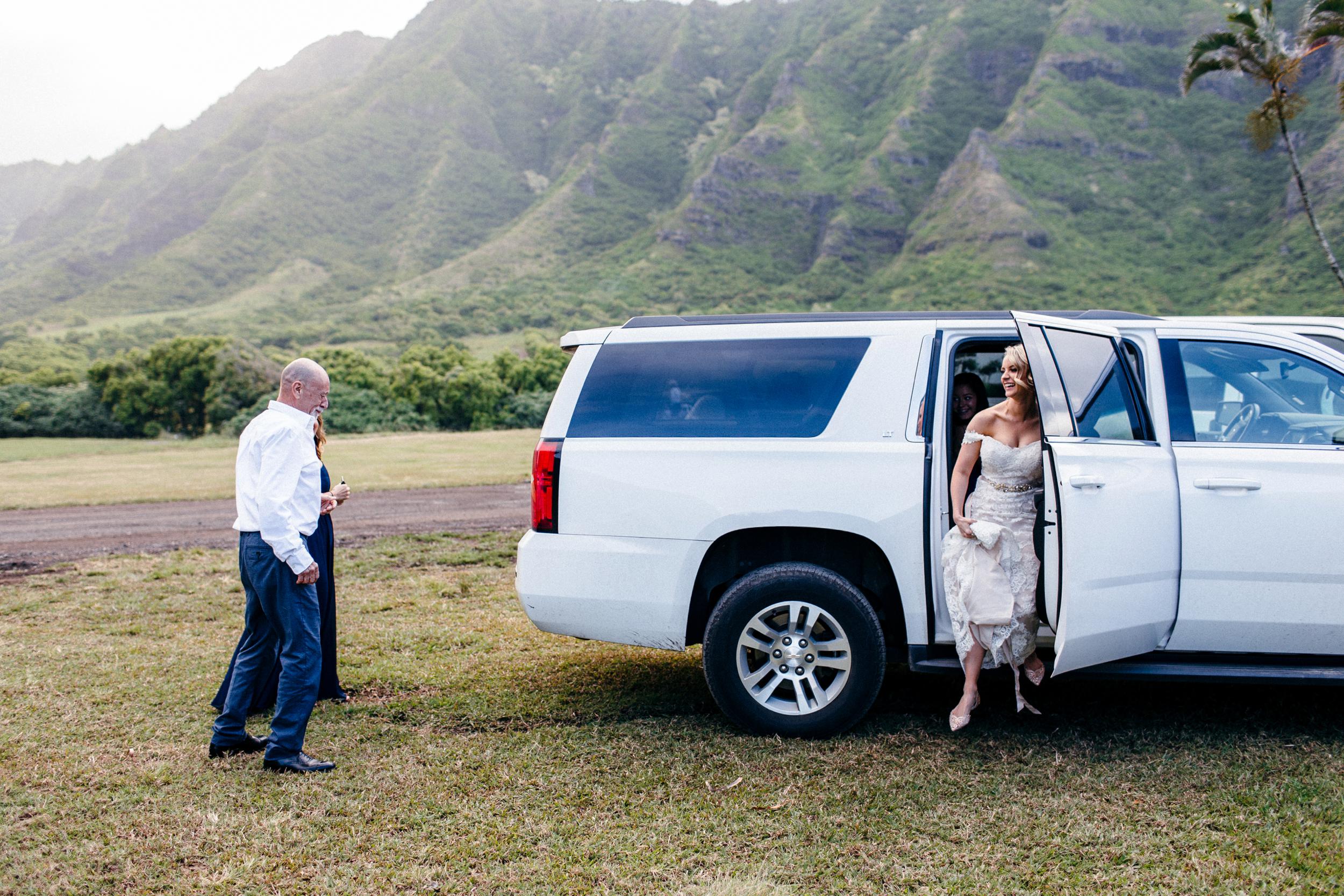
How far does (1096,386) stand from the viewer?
14.4 feet

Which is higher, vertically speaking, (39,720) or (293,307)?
(293,307)

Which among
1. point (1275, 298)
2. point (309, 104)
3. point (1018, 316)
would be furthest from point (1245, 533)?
point (309, 104)

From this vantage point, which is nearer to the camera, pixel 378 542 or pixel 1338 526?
pixel 1338 526

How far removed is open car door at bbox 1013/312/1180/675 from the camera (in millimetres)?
4062

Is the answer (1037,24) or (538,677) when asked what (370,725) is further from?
(1037,24)

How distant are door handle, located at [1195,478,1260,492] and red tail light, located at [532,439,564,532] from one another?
3053 millimetres

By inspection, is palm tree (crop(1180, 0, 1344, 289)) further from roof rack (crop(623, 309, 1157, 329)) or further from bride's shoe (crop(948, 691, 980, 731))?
bride's shoe (crop(948, 691, 980, 731))

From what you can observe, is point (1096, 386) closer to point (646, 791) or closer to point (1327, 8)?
point (646, 791)

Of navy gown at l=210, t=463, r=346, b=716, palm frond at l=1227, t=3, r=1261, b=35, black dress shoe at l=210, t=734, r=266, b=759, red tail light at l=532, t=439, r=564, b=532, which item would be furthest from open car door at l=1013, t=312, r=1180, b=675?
palm frond at l=1227, t=3, r=1261, b=35

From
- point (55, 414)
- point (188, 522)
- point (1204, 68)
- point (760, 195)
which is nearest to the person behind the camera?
point (188, 522)

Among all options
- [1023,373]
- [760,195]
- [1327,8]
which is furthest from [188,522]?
[760,195]

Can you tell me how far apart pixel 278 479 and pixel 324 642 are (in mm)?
1434

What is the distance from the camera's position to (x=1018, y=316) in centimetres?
422

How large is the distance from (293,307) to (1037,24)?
10691 cm
